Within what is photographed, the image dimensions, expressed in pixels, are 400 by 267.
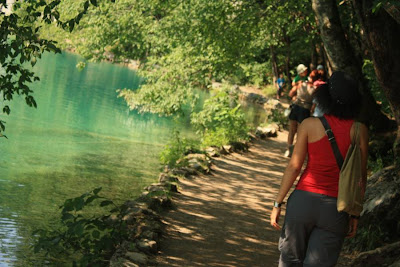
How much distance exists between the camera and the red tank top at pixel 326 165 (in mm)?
4207

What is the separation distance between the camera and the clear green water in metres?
9.77

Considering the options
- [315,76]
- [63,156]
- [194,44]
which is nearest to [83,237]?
[315,76]

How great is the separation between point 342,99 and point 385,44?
521cm

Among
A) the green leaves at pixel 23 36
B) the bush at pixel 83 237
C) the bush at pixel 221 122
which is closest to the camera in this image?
the bush at pixel 83 237

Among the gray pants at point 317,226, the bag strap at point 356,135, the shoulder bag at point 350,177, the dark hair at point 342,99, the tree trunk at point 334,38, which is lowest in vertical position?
the gray pants at point 317,226

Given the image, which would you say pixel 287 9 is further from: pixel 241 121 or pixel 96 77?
pixel 96 77

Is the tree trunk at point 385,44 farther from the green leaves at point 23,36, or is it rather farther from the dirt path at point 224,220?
the green leaves at point 23,36

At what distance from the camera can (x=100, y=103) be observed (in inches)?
1164

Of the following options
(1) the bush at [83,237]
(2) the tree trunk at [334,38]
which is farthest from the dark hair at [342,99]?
(2) the tree trunk at [334,38]

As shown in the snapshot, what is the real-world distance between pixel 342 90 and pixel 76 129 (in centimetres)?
1737

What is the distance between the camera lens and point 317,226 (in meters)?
4.21

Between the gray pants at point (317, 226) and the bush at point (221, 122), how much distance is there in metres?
12.6

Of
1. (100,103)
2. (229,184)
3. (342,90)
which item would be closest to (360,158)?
(342,90)

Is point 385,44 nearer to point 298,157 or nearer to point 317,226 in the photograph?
point 298,157
